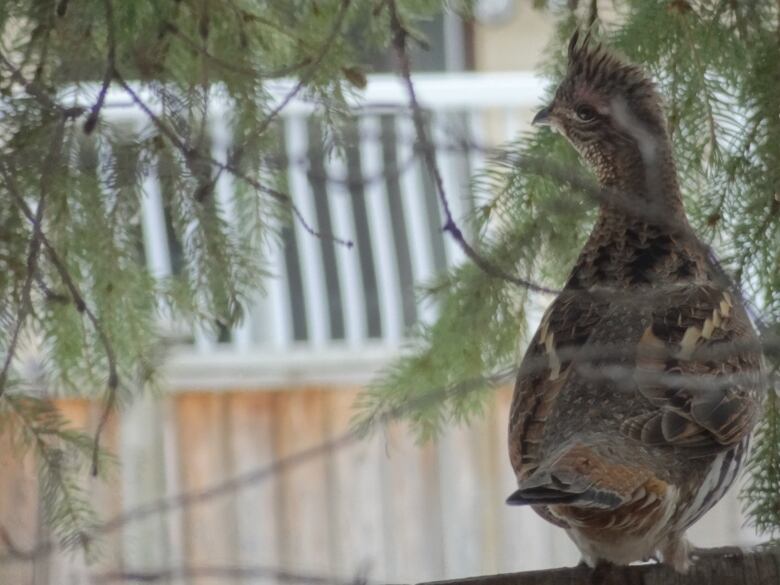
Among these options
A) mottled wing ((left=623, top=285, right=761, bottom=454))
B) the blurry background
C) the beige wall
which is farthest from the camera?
the beige wall

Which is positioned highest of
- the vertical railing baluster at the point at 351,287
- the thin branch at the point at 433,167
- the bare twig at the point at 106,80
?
the vertical railing baluster at the point at 351,287

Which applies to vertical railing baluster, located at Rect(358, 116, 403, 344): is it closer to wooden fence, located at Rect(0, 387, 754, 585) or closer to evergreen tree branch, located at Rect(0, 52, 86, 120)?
wooden fence, located at Rect(0, 387, 754, 585)

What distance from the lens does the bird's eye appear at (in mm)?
2572

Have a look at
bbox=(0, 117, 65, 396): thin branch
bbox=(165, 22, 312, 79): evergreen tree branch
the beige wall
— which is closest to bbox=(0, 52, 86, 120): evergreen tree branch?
bbox=(0, 117, 65, 396): thin branch

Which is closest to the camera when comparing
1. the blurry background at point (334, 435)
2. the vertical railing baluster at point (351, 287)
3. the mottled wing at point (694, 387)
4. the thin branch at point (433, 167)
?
the thin branch at point (433, 167)

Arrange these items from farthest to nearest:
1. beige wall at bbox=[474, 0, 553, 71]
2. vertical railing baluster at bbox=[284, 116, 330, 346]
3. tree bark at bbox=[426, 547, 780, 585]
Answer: beige wall at bbox=[474, 0, 553, 71] → vertical railing baluster at bbox=[284, 116, 330, 346] → tree bark at bbox=[426, 547, 780, 585]

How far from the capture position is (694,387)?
7.18 feet

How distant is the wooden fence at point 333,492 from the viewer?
571 centimetres

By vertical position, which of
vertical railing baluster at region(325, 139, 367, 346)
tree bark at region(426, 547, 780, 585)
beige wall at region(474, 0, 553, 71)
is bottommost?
tree bark at region(426, 547, 780, 585)

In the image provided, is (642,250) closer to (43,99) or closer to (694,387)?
(694,387)

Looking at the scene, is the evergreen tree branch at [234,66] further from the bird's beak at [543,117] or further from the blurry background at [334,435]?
the blurry background at [334,435]

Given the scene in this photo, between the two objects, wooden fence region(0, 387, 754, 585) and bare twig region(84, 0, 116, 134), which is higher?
bare twig region(84, 0, 116, 134)

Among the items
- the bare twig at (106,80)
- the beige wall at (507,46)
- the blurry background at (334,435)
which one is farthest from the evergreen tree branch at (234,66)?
the beige wall at (507,46)

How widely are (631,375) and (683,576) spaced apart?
1.02ft
